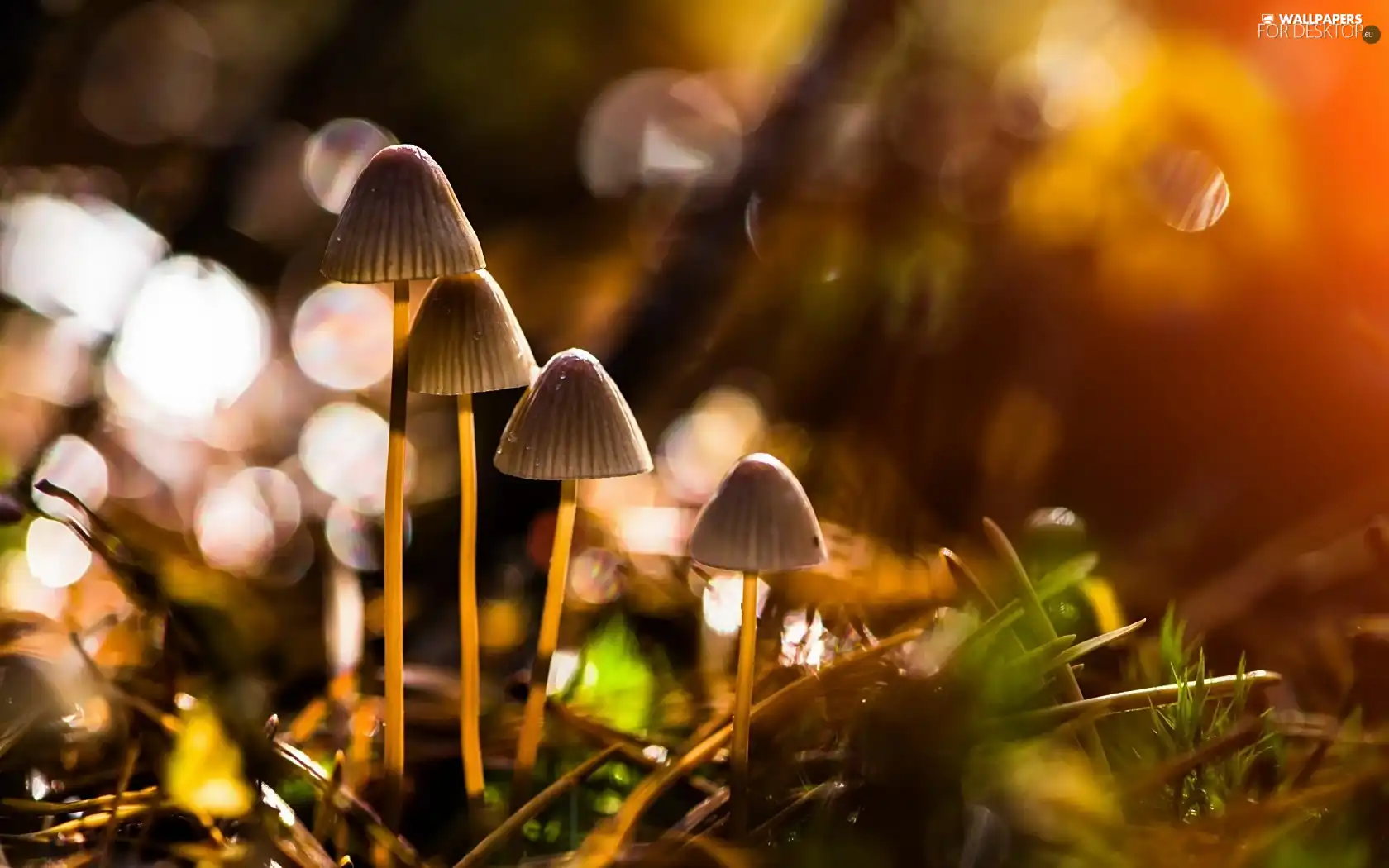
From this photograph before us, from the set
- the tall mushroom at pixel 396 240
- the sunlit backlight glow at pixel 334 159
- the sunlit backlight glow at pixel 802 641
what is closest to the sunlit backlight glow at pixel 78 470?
the sunlit backlight glow at pixel 334 159

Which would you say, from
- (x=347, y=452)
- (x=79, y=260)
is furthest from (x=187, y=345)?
(x=347, y=452)

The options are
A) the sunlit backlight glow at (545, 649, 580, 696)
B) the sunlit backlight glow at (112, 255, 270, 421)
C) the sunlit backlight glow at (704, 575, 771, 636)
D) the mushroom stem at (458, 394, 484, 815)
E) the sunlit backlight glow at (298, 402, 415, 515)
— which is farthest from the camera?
the sunlit backlight glow at (112, 255, 270, 421)

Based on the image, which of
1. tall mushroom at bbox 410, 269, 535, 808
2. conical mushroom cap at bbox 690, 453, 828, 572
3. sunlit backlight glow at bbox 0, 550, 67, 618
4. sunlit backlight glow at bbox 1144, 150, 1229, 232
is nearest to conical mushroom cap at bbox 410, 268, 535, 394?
tall mushroom at bbox 410, 269, 535, 808

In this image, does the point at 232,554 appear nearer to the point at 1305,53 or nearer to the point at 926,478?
the point at 926,478

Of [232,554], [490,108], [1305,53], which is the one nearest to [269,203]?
[490,108]

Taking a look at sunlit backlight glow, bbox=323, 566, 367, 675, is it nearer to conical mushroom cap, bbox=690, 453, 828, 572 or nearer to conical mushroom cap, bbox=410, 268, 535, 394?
conical mushroom cap, bbox=410, 268, 535, 394
